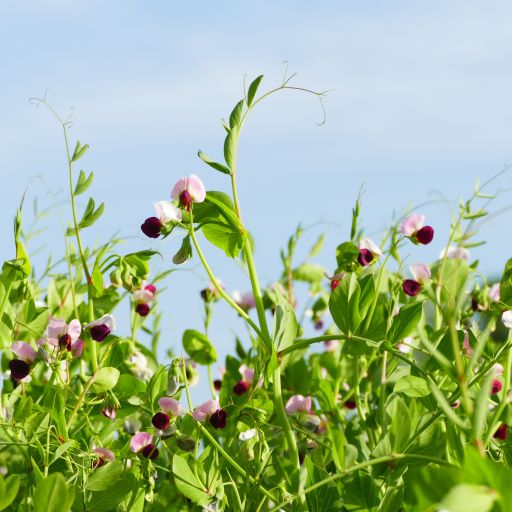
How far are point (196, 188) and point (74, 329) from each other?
32 centimetres

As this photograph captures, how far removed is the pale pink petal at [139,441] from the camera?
1.25m

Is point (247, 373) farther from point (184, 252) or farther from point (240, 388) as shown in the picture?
point (184, 252)

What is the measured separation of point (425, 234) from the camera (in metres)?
1.45

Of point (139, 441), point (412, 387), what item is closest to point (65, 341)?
point (139, 441)

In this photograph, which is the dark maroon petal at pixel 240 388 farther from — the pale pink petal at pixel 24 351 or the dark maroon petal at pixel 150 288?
the pale pink petal at pixel 24 351

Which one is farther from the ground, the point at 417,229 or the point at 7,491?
the point at 417,229

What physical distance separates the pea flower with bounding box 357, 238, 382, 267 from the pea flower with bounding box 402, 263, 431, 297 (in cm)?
6

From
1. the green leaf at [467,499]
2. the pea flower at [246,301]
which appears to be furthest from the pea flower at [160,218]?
the pea flower at [246,301]

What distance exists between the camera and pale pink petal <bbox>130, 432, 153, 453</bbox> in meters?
1.25

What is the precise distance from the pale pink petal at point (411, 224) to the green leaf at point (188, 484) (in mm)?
574

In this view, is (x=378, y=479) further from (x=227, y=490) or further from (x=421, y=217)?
(x=421, y=217)

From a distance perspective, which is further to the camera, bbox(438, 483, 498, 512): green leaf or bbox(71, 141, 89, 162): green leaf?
bbox(71, 141, 89, 162): green leaf

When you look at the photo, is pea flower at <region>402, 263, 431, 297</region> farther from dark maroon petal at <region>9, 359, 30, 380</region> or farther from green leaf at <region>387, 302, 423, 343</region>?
dark maroon petal at <region>9, 359, 30, 380</region>

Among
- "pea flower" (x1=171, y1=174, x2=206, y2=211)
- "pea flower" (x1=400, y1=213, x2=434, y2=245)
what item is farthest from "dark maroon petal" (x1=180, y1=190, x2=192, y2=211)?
"pea flower" (x1=400, y1=213, x2=434, y2=245)
